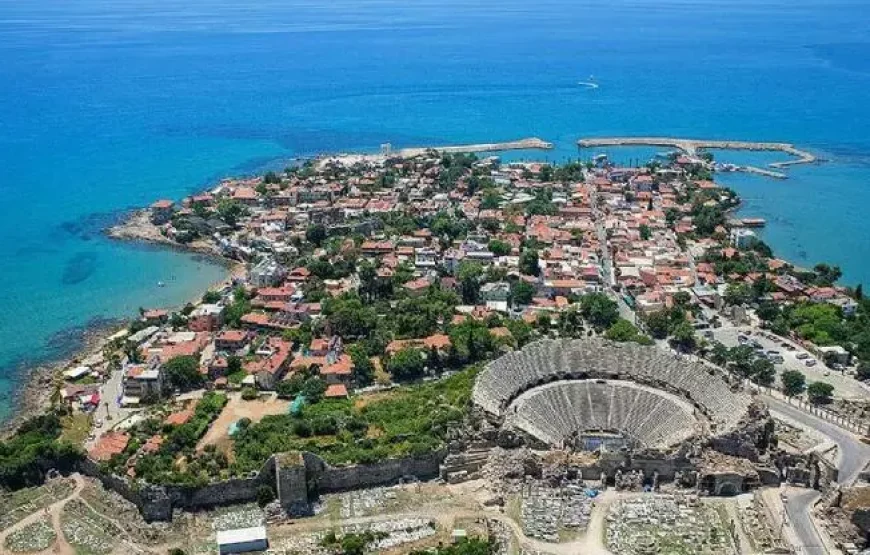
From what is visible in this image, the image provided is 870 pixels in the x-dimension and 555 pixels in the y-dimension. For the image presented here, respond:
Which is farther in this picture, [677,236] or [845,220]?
[845,220]

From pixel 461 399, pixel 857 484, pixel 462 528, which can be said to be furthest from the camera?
pixel 461 399

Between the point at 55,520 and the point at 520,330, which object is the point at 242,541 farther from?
the point at 520,330

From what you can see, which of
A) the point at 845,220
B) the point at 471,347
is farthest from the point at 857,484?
the point at 845,220

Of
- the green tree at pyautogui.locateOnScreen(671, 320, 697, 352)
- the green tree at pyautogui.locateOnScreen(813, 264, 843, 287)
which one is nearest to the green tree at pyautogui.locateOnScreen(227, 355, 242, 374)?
the green tree at pyautogui.locateOnScreen(671, 320, 697, 352)

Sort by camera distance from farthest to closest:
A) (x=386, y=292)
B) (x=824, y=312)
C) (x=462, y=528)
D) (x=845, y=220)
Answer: (x=845, y=220) < (x=386, y=292) < (x=824, y=312) < (x=462, y=528)

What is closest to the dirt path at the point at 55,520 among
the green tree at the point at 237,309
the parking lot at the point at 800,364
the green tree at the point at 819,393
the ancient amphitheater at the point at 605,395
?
the green tree at the point at 237,309

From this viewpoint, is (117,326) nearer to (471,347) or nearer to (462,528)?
(471,347)

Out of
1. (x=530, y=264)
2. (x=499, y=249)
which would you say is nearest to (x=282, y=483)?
(x=530, y=264)
